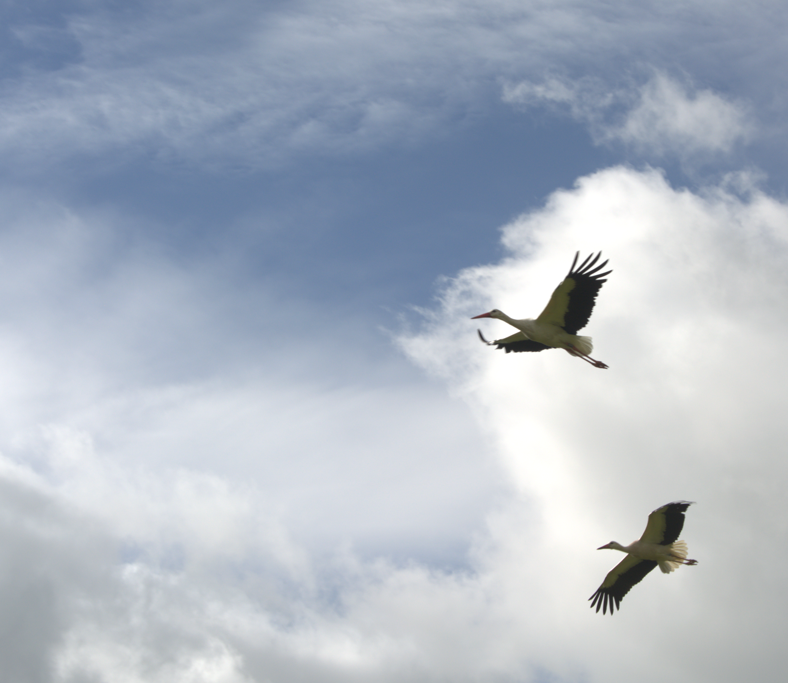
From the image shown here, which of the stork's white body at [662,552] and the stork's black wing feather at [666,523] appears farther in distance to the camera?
the stork's white body at [662,552]

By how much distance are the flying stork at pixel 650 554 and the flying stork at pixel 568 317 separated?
157 inches

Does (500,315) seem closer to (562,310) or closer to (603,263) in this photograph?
(562,310)

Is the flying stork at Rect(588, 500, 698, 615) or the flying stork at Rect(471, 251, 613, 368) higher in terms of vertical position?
the flying stork at Rect(471, 251, 613, 368)

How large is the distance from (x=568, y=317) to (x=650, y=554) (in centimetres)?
658

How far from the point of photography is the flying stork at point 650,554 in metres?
18.1

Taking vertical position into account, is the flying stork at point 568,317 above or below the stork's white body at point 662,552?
above

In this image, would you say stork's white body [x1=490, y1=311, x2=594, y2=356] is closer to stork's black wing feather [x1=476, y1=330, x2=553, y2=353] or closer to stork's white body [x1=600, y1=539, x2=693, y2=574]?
stork's black wing feather [x1=476, y1=330, x2=553, y2=353]

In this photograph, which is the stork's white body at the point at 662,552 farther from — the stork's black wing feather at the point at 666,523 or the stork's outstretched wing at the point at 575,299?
the stork's outstretched wing at the point at 575,299

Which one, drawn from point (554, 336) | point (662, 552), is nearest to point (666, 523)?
point (662, 552)

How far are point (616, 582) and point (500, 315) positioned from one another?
7.90m

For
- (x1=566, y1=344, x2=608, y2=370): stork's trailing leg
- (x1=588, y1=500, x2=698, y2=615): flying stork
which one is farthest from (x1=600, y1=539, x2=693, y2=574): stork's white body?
(x1=566, y1=344, x2=608, y2=370): stork's trailing leg

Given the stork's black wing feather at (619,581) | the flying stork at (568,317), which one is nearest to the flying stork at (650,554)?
the stork's black wing feather at (619,581)

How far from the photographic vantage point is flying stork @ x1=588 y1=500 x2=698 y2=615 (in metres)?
18.1

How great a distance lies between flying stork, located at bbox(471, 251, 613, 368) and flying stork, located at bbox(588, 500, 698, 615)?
398cm
